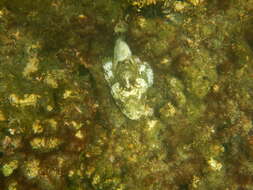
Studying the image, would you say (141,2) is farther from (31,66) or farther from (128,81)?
(31,66)

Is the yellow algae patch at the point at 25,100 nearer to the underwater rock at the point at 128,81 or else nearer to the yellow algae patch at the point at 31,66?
the yellow algae patch at the point at 31,66

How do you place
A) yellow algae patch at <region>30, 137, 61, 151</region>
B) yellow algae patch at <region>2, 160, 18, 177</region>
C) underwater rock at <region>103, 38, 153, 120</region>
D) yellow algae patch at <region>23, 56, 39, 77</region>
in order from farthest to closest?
underwater rock at <region>103, 38, 153, 120</region> < yellow algae patch at <region>23, 56, 39, 77</region> < yellow algae patch at <region>30, 137, 61, 151</region> < yellow algae patch at <region>2, 160, 18, 177</region>

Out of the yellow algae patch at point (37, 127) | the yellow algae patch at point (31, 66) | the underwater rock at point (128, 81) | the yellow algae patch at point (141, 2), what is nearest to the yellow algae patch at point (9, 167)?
the yellow algae patch at point (37, 127)

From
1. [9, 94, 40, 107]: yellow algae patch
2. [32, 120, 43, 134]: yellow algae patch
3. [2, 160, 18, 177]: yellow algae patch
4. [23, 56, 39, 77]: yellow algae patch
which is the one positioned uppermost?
[23, 56, 39, 77]: yellow algae patch

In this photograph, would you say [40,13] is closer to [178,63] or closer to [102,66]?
[102,66]

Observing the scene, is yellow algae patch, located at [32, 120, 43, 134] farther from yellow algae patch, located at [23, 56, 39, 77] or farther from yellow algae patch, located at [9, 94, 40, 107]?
yellow algae patch, located at [23, 56, 39, 77]

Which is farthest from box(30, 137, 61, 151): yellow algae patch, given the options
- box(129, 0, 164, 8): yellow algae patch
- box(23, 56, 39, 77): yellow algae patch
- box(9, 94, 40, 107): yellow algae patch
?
box(129, 0, 164, 8): yellow algae patch

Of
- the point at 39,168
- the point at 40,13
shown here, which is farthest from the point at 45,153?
the point at 40,13
